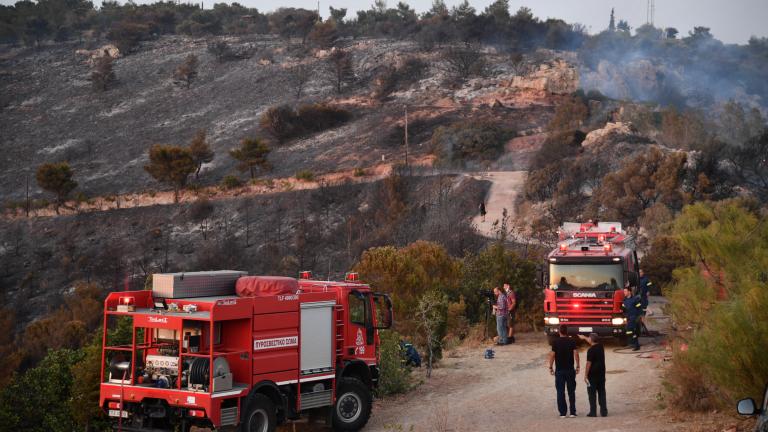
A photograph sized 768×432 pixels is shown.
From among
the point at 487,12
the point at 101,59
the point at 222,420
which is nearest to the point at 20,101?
the point at 101,59

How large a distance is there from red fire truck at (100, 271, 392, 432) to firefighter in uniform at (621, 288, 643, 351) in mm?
8468

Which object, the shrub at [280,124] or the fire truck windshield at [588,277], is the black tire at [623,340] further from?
the shrub at [280,124]

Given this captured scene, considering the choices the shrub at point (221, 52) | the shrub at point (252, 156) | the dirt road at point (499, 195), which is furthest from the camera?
the shrub at point (221, 52)

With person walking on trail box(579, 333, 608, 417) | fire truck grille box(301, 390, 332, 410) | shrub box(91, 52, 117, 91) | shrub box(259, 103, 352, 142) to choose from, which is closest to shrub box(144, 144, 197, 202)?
shrub box(259, 103, 352, 142)

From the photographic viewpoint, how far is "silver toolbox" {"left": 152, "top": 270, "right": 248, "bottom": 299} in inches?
512

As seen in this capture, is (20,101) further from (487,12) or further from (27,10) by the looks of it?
(487,12)

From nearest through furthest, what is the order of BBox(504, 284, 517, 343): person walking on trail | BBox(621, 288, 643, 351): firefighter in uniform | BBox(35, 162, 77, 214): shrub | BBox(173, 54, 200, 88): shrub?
BBox(621, 288, 643, 351): firefighter in uniform < BBox(504, 284, 517, 343): person walking on trail < BBox(35, 162, 77, 214): shrub < BBox(173, 54, 200, 88): shrub

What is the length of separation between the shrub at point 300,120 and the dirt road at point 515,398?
6513 centimetres

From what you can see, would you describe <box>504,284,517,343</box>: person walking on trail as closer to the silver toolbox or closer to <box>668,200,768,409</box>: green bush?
<box>668,200,768,409</box>: green bush

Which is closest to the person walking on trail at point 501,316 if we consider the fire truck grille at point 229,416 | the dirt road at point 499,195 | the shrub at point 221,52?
the fire truck grille at point 229,416

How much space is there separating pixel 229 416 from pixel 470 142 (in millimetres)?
60447

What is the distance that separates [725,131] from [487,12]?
42581mm

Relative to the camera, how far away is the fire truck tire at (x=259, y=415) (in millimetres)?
12539

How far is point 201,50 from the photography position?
113438mm
